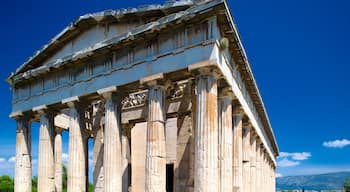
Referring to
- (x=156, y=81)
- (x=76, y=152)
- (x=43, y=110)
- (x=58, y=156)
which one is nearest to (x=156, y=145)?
(x=156, y=81)

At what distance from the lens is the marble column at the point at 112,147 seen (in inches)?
641

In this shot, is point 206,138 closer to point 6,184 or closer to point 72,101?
point 72,101

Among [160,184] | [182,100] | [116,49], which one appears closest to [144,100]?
[182,100]

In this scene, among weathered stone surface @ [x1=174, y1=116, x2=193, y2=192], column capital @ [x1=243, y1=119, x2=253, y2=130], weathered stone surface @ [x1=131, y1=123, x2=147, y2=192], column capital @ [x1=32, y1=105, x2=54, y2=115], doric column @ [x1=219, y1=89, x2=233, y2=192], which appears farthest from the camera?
weathered stone surface @ [x1=131, y1=123, x2=147, y2=192]

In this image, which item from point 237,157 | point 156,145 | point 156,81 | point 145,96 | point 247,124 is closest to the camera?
point 156,145

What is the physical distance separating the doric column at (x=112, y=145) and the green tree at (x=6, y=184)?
3872 centimetres

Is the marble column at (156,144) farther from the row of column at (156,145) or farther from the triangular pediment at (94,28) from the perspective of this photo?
the triangular pediment at (94,28)

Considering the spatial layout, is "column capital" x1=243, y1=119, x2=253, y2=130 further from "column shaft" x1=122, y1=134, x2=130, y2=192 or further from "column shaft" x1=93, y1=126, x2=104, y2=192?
"column shaft" x1=93, y1=126, x2=104, y2=192

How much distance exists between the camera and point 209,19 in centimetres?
1369

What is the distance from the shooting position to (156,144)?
14750 mm

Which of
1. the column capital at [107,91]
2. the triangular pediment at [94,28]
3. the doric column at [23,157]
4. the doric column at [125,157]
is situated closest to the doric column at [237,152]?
the column capital at [107,91]

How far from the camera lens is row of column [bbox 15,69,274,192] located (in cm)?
1338

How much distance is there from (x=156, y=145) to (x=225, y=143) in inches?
113

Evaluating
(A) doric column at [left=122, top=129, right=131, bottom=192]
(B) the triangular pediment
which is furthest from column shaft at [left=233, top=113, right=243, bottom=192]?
(A) doric column at [left=122, top=129, right=131, bottom=192]
